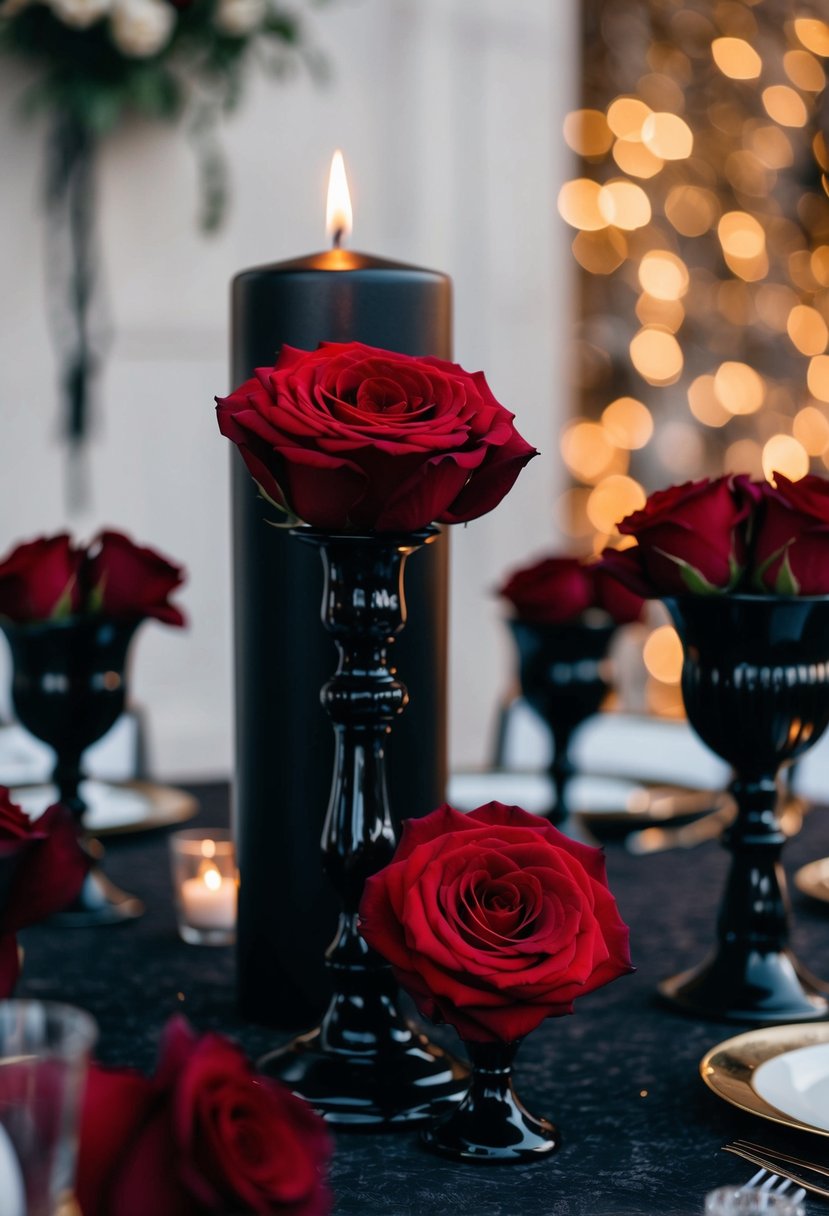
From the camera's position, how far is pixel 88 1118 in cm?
48

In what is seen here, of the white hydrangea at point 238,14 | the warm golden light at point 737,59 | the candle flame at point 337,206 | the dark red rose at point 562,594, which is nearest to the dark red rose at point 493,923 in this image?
the candle flame at point 337,206

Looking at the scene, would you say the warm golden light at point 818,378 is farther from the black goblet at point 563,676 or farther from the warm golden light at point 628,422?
the black goblet at point 563,676

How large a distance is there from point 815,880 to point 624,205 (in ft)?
10.4

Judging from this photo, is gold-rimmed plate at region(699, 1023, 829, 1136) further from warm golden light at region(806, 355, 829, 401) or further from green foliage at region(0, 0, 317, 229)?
warm golden light at region(806, 355, 829, 401)

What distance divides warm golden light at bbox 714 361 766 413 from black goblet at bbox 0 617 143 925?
3342 mm

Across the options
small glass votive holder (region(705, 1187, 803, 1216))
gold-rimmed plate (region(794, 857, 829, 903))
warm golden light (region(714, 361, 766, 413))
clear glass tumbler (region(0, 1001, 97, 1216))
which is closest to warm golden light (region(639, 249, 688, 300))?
warm golden light (region(714, 361, 766, 413))

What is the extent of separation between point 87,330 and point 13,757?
1.67 meters

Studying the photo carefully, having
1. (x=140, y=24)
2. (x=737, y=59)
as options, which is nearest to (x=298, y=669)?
(x=140, y=24)

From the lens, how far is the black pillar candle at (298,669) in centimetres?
87

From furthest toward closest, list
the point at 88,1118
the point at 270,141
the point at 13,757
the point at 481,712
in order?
the point at 481,712
the point at 270,141
the point at 13,757
the point at 88,1118

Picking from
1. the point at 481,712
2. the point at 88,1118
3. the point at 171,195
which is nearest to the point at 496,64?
the point at 171,195

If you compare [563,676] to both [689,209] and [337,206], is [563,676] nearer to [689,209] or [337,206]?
[337,206]

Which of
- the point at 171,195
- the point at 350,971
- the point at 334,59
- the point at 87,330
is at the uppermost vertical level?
the point at 334,59

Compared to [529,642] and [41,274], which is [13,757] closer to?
[529,642]
